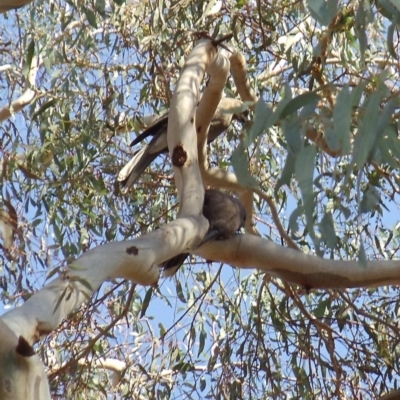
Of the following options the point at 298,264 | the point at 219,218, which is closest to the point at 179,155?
the point at 219,218

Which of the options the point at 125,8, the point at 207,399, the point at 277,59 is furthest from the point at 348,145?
the point at 125,8

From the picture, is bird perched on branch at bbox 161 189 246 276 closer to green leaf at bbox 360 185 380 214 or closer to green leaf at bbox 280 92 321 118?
green leaf at bbox 360 185 380 214

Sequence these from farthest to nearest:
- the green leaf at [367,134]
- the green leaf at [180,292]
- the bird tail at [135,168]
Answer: the green leaf at [180,292], the bird tail at [135,168], the green leaf at [367,134]

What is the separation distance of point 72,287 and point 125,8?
2337mm

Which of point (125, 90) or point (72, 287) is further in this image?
point (125, 90)

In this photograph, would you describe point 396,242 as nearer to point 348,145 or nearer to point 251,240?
point 251,240

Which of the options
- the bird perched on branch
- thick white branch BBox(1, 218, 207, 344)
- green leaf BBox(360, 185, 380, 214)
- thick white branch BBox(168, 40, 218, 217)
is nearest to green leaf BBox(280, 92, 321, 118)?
green leaf BBox(360, 185, 380, 214)

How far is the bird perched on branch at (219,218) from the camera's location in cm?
241

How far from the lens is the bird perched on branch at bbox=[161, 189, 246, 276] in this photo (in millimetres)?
2408

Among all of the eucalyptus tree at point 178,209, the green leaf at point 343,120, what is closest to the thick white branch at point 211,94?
the eucalyptus tree at point 178,209

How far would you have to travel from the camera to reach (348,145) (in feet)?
4.57

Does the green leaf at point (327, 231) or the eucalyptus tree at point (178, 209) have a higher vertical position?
the eucalyptus tree at point (178, 209)

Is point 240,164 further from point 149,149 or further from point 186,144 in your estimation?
point 149,149

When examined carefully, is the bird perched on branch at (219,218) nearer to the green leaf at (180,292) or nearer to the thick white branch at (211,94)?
the thick white branch at (211,94)
